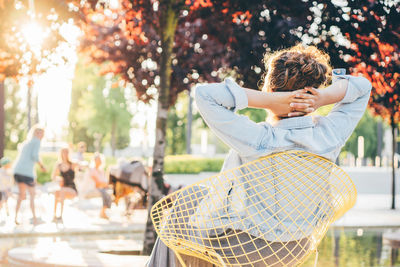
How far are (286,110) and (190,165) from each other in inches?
855

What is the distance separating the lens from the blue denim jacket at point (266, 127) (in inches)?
109

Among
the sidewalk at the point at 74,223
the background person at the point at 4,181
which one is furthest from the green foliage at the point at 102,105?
the background person at the point at 4,181

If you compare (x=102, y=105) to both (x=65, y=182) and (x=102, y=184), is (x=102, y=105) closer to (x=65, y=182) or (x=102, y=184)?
(x=102, y=184)

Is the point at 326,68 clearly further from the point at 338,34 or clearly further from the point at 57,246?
the point at 57,246

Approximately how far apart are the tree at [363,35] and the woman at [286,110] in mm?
2477

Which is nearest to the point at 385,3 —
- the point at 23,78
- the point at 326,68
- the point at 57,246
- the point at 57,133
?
the point at 326,68

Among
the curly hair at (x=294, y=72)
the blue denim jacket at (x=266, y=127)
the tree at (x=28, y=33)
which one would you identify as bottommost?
the blue denim jacket at (x=266, y=127)

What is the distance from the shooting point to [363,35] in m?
5.53

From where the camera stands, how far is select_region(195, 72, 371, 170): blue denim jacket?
2.78m

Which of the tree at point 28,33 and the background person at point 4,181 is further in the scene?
the background person at point 4,181

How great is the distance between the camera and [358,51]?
561 cm

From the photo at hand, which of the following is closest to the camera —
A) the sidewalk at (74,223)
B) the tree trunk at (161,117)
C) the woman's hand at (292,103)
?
the woman's hand at (292,103)

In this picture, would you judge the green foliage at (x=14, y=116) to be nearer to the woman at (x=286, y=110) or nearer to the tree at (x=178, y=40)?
the tree at (x=178, y=40)

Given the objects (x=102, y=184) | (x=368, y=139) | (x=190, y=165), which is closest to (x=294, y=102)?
(x=102, y=184)
